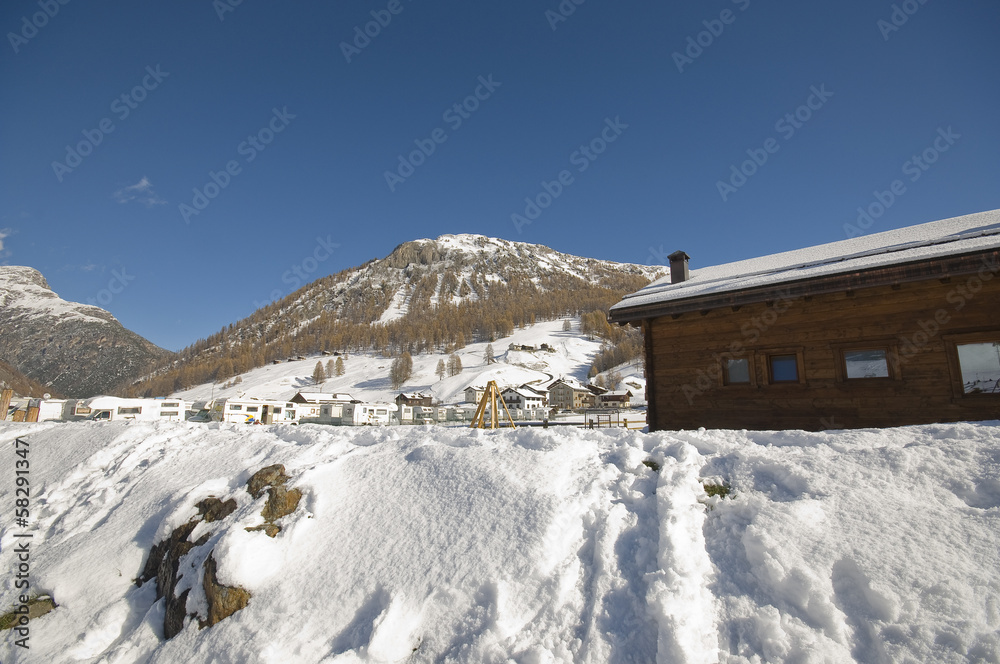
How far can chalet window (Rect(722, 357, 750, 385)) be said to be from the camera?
10672mm

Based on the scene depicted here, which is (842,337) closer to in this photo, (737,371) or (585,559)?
(737,371)

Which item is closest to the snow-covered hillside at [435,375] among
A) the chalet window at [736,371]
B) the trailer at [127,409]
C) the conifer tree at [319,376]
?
the conifer tree at [319,376]

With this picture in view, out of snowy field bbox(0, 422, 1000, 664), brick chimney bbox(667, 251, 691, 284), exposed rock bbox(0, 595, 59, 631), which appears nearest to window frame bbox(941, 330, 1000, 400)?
snowy field bbox(0, 422, 1000, 664)

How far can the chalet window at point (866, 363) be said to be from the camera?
909cm

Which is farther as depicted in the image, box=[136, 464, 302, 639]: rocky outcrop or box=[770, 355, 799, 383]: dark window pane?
box=[770, 355, 799, 383]: dark window pane

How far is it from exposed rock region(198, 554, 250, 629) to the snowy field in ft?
0.35

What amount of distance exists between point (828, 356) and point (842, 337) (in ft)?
1.57

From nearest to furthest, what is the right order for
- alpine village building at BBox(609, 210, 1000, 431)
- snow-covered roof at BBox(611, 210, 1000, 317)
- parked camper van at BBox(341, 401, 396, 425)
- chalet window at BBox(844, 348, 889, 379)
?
1. alpine village building at BBox(609, 210, 1000, 431)
2. snow-covered roof at BBox(611, 210, 1000, 317)
3. chalet window at BBox(844, 348, 889, 379)
4. parked camper van at BBox(341, 401, 396, 425)

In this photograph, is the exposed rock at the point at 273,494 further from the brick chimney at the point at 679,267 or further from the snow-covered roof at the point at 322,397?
the snow-covered roof at the point at 322,397

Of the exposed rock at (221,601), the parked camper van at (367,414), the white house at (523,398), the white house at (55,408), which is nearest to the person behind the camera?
the exposed rock at (221,601)

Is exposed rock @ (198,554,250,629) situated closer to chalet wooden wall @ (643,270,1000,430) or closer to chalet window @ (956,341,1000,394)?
chalet wooden wall @ (643,270,1000,430)

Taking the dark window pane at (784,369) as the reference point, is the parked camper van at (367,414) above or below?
below

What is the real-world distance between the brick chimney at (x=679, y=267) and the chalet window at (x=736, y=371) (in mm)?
5068

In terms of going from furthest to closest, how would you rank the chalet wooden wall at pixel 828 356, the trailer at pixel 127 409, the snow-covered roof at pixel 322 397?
1. the snow-covered roof at pixel 322 397
2. the trailer at pixel 127 409
3. the chalet wooden wall at pixel 828 356
